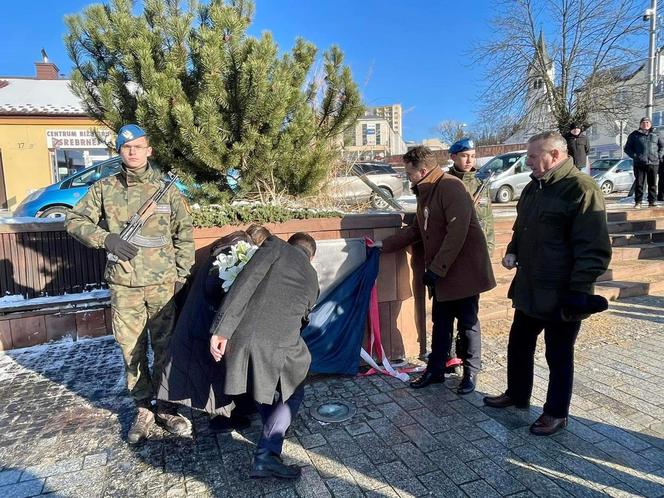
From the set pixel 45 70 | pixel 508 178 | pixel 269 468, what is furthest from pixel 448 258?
pixel 45 70

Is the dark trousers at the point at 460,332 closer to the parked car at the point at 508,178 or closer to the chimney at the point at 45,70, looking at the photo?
the parked car at the point at 508,178

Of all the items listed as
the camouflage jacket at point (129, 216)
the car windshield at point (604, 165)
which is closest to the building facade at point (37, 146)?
the camouflage jacket at point (129, 216)

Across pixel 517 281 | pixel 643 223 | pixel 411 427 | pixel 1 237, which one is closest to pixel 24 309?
pixel 1 237

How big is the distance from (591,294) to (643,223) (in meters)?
6.75

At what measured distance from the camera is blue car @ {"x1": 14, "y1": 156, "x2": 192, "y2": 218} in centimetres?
872

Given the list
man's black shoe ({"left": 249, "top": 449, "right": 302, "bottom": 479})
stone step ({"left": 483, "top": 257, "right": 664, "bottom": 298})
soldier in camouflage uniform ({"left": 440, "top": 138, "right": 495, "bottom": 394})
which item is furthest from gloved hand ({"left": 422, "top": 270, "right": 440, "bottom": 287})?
stone step ({"left": 483, "top": 257, "right": 664, "bottom": 298})

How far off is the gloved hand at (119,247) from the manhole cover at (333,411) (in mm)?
1578

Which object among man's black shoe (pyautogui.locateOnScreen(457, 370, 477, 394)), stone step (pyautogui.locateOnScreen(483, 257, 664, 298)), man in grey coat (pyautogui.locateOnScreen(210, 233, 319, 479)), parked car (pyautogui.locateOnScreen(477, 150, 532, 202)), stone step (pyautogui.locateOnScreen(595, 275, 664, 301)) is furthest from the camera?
parked car (pyautogui.locateOnScreen(477, 150, 532, 202))

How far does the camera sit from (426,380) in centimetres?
365

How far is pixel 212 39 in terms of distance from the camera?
4.39 metres

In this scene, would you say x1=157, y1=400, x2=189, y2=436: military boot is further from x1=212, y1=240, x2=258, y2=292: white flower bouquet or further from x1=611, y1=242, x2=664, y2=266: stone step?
x1=611, y1=242, x2=664, y2=266: stone step

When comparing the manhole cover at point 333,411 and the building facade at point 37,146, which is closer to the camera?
the manhole cover at point 333,411

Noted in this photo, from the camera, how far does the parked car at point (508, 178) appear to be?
14789mm

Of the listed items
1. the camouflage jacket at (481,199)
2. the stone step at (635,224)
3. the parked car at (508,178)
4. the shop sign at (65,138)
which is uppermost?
the shop sign at (65,138)
